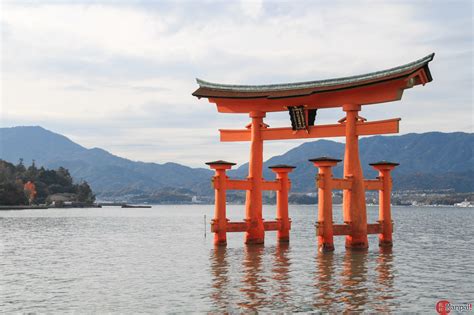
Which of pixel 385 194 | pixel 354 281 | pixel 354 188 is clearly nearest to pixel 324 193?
pixel 354 188

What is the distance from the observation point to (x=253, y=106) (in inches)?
1276

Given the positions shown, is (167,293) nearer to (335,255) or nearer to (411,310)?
(411,310)

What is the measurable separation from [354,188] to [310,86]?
5311 mm

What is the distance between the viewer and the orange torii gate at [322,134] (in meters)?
27.7

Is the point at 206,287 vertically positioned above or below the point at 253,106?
below

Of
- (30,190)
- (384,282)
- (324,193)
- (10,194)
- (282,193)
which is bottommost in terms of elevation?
(384,282)

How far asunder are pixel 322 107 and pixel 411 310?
601 inches

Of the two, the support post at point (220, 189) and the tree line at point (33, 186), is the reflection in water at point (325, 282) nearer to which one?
the support post at point (220, 189)

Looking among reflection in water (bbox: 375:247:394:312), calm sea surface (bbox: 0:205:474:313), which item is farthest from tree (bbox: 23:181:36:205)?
reflection in water (bbox: 375:247:394:312)

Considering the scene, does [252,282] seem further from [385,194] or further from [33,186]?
[33,186]

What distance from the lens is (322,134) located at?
30719 millimetres

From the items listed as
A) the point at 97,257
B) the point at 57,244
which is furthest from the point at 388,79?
the point at 57,244

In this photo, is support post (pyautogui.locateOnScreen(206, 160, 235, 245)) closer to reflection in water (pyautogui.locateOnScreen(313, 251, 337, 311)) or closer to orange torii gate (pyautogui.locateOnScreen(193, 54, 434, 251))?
orange torii gate (pyautogui.locateOnScreen(193, 54, 434, 251))

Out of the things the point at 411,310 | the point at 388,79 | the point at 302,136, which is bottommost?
the point at 411,310
